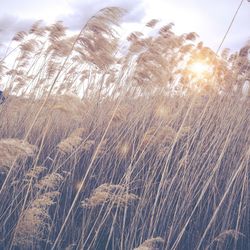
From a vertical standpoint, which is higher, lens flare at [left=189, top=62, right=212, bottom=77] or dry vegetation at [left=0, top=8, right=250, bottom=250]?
lens flare at [left=189, top=62, right=212, bottom=77]

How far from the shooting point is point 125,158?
336 centimetres

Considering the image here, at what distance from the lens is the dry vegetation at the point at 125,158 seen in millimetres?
2547

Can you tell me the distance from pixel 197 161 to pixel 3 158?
2.05 meters

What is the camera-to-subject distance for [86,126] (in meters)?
4.09

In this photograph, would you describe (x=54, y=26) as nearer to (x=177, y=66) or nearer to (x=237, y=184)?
(x=177, y=66)

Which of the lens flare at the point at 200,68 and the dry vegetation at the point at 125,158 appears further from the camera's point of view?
the lens flare at the point at 200,68

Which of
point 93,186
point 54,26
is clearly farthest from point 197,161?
point 54,26

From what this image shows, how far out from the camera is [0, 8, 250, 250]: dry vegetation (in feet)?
8.36

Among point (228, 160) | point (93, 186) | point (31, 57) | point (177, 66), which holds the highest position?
point (177, 66)

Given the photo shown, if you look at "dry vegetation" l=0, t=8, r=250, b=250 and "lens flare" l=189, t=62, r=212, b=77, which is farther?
"lens flare" l=189, t=62, r=212, b=77

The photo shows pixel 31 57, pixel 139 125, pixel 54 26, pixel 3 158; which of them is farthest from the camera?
pixel 31 57

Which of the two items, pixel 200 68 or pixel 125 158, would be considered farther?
pixel 200 68

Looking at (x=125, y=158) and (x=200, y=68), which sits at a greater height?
(x=200, y=68)

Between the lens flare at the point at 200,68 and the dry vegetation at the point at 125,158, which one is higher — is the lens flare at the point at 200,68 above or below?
above
